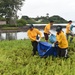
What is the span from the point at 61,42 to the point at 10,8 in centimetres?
5442

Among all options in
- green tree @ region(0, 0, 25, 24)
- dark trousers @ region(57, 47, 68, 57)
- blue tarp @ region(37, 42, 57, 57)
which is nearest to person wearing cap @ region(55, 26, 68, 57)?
dark trousers @ region(57, 47, 68, 57)

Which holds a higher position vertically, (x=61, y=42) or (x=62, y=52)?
(x=61, y=42)

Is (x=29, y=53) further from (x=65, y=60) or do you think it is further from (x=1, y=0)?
(x=1, y=0)

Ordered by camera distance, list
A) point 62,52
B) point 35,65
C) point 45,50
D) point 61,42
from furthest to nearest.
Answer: point 45,50, point 62,52, point 61,42, point 35,65

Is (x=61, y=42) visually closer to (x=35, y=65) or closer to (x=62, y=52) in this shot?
(x=62, y=52)

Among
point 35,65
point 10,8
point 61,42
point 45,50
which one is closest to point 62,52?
point 61,42

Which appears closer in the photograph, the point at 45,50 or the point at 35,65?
the point at 35,65

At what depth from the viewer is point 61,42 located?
1230 cm

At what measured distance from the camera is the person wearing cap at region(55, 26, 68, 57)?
480 inches

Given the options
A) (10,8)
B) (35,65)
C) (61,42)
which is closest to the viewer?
(35,65)

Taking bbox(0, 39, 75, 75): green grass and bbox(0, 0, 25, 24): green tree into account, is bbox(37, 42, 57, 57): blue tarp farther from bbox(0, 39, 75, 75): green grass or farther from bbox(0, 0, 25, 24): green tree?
bbox(0, 0, 25, 24): green tree

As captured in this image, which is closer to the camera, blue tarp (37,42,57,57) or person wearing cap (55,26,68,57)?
person wearing cap (55,26,68,57)

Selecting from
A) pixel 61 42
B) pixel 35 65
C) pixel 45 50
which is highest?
pixel 61 42

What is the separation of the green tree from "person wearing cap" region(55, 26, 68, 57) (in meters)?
52.8
